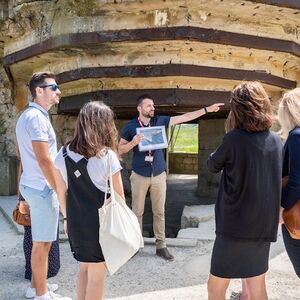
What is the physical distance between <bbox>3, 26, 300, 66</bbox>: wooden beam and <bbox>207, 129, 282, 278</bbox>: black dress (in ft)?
7.10

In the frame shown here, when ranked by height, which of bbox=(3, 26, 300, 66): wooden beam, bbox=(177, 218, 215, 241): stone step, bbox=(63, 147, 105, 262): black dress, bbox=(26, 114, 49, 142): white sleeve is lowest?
bbox=(177, 218, 215, 241): stone step

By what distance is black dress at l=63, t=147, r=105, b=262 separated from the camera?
2.17 meters

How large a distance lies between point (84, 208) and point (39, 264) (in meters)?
0.82

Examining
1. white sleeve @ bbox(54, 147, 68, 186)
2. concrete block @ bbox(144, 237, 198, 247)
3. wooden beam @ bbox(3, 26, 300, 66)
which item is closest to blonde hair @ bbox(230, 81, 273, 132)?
white sleeve @ bbox(54, 147, 68, 186)

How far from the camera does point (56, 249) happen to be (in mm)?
3402

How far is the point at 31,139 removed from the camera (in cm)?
263

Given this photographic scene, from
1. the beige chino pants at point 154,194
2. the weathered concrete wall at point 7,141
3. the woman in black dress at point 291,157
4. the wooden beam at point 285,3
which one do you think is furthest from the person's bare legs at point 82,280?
the weathered concrete wall at point 7,141

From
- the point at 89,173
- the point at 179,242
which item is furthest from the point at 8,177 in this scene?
the point at 89,173

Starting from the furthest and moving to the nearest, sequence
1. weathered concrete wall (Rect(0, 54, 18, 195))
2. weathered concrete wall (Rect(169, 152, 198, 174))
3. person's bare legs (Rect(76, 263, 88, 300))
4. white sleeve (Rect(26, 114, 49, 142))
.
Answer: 1. weathered concrete wall (Rect(169, 152, 198, 174))
2. weathered concrete wall (Rect(0, 54, 18, 195))
3. white sleeve (Rect(26, 114, 49, 142))
4. person's bare legs (Rect(76, 263, 88, 300))

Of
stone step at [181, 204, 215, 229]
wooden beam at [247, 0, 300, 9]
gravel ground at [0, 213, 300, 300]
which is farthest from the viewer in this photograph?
stone step at [181, 204, 215, 229]

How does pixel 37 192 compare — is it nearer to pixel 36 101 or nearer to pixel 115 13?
pixel 36 101

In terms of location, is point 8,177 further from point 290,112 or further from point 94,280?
point 290,112

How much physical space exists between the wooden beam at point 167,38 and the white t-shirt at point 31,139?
1.60m

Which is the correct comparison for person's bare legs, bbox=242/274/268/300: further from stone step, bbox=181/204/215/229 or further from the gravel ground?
stone step, bbox=181/204/215/229
